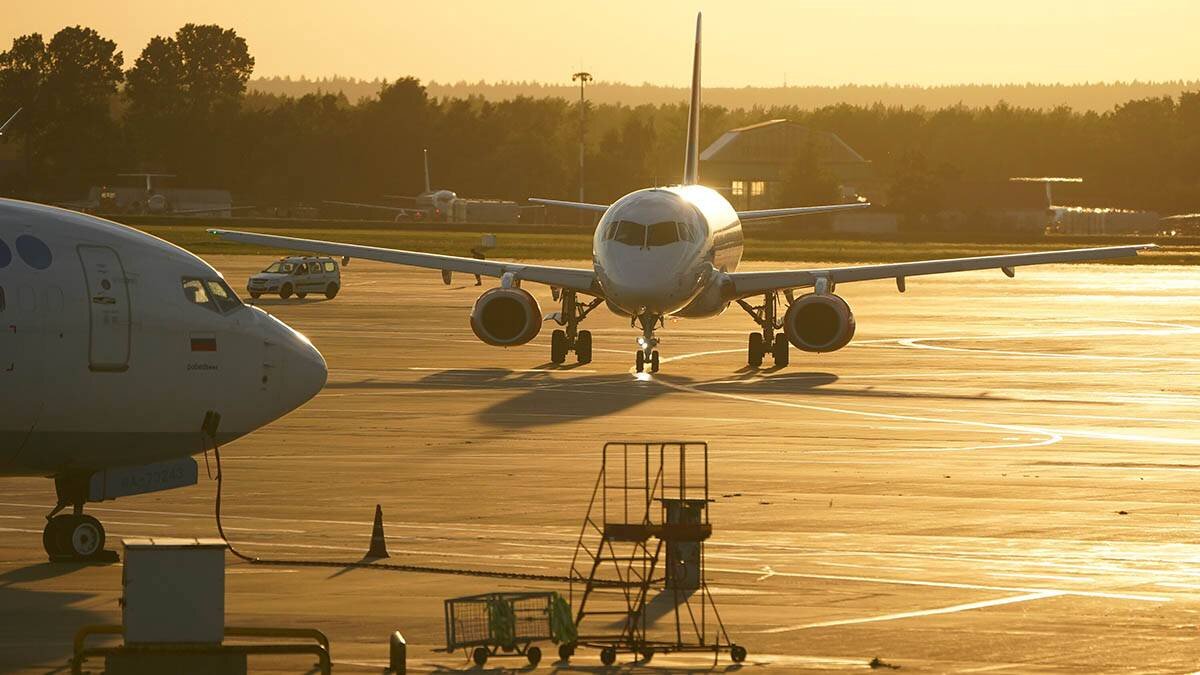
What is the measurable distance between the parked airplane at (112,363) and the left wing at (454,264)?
2829 centimetres

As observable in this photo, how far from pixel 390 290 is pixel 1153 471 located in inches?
→ 2524

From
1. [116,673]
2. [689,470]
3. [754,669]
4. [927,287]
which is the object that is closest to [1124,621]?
[754,669]

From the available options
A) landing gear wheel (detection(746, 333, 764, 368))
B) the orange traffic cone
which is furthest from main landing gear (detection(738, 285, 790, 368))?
the orange traffic cone

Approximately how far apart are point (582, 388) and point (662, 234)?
4.90 meters

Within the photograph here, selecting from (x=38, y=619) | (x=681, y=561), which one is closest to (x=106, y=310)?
(x=38, y=619)

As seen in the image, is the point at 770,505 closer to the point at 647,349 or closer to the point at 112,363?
the point at 112,363

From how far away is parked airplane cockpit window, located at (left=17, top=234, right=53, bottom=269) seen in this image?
22.3m

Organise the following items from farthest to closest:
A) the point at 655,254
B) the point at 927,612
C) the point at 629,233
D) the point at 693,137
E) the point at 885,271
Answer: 1. the point at 693,137
2. the point at 885,271
3. the point at 629,233
4. the point at 655,254
5. the point at 927,612

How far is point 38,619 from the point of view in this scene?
1952 centimetres

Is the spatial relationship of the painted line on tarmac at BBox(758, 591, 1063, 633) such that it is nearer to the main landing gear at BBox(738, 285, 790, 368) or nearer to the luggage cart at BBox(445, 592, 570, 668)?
the luggage cart at BBox(445, 592, 570, 668)

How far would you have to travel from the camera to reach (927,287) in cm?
10438

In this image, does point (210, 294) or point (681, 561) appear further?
point (210, 294)

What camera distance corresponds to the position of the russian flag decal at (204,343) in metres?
23.5

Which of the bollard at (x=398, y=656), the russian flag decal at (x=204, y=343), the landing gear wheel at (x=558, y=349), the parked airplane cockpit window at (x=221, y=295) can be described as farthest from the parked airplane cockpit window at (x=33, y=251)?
the landing gear wheel at (x=558, y=349)
